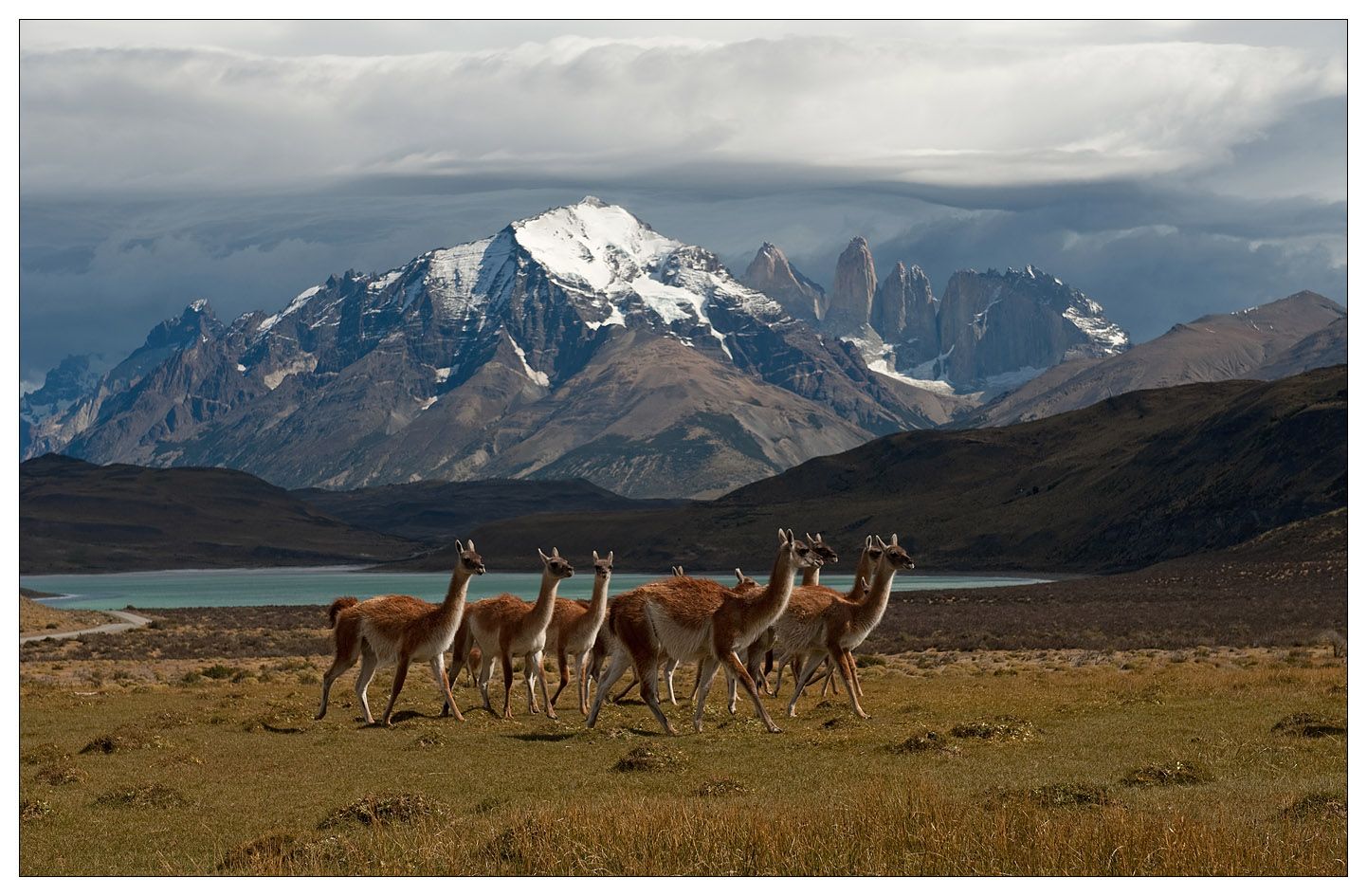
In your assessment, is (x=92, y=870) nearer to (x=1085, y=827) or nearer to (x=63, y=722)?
(x=1085, y=827)

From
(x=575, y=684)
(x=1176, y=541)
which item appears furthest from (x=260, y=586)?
(x=575, y=684)

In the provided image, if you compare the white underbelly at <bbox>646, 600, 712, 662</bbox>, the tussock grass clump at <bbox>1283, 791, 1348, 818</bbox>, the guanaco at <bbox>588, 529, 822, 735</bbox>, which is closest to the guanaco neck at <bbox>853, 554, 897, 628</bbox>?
the guanaco at <bbox>588, 529, 822, 735</bbox>

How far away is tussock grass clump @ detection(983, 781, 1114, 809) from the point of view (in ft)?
55.0

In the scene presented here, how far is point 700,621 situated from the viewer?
23.2 meters

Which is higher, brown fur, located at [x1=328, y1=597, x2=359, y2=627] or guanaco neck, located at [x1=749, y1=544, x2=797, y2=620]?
guanaco neck, located at [x1=749, y1=544, x2=797, y2=620]

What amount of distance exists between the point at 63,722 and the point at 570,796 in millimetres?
16257

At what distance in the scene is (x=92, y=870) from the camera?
50.0 ft

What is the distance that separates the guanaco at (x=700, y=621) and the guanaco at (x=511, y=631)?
8.61 ft

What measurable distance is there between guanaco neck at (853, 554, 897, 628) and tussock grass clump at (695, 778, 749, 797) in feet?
26.6

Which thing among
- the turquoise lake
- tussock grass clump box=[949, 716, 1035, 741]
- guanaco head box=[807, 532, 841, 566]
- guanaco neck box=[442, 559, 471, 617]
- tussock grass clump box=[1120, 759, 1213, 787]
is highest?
guanaco head box=[807, 532, 841, 566]

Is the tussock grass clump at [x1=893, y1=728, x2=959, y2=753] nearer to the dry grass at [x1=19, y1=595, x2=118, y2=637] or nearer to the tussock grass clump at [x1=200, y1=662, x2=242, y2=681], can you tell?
the tussock grass clump at [x1=200, y1=662, x2=242, y2=681]

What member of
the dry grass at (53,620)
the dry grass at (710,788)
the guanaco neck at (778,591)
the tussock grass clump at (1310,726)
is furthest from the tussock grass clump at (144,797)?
the dry grass at (53,620)

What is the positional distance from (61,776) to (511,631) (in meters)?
8.65

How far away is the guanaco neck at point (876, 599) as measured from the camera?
26109 mm
